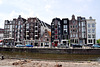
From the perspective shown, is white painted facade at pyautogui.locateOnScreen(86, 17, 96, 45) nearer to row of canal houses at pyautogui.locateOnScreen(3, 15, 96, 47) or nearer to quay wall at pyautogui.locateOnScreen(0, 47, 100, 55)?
row of canal houses at pyautogui.locateOnScreen(3, 15, 96, 47)

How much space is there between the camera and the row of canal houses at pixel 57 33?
212 ft

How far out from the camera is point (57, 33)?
67.5 metres

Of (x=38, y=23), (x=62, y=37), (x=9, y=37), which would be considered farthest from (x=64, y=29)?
(x=9, y=37)

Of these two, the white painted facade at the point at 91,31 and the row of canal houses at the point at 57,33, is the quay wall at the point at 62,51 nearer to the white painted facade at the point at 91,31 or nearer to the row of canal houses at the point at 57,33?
the row of canal houses at the point at 57,33

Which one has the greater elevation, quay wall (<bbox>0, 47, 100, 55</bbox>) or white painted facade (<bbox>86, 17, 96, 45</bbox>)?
white painted facade (<bbox>86, 17, 96, 45</bbox>)

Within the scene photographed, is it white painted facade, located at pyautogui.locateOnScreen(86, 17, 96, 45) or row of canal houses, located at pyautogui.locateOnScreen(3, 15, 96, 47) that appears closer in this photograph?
white painted facade, located at pyautogui.locateOnScreen(86, 17, 96, 45)

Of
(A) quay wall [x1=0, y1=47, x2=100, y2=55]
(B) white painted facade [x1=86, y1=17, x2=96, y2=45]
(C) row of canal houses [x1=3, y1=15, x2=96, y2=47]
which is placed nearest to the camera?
(A) quay wall [x1=0, y1=47, x2=100, y2=55]

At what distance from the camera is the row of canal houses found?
64500 millimetres

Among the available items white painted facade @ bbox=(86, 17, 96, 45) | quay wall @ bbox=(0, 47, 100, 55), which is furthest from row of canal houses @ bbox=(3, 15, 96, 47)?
quay wall @ bbox=(0, 47, 100, 55)

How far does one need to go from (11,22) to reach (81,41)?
52.5 meters

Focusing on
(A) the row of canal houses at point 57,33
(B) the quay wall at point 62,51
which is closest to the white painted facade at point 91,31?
(A) the row of canal houses at point 57,33

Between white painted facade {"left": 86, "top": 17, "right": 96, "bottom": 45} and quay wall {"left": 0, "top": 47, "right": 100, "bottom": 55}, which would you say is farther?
white painted facade {"left": 86, "top": 17, "right": 96, "bottom": 45}

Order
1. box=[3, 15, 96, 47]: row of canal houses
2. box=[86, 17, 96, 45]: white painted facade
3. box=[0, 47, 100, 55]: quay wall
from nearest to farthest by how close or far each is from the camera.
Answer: box=[0, 47, 100, 55]: quay wall
box=[86, 17, 96, 45]: white painted facade
box=[3, 15, 96, 47]: row of canal houses

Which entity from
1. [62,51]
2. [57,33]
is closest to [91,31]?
[57,33]
